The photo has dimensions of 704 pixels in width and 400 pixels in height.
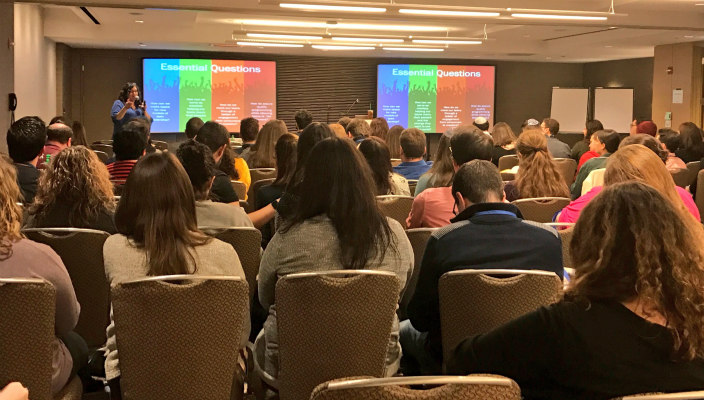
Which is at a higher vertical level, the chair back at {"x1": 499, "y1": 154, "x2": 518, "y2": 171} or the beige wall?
the beige wall

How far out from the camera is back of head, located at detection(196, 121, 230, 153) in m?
5.62

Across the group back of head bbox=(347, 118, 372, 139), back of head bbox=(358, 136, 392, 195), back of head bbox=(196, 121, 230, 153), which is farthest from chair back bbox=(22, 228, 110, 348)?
back of head bbox=(347, 118, 372, 139)

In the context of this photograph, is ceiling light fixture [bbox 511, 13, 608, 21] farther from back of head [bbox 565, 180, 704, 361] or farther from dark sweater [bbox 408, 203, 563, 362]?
back of head [bbox 565, 180, 704, 361]

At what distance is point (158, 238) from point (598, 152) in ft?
21.5

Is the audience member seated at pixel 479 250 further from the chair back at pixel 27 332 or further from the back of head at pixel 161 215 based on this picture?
the chair back at pixel 27 332

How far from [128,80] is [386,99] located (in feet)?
17.5

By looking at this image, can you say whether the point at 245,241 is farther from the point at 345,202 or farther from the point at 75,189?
the point at 75,189

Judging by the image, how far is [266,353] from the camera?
2943 millimetres

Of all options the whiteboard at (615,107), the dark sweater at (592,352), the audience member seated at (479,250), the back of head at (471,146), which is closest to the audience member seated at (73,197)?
the audience member seated at (479,250)

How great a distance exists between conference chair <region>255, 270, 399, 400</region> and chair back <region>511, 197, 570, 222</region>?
2.38 meters

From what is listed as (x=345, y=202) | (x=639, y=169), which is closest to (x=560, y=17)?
(x=639, y=169)

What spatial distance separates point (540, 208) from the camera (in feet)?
16.1

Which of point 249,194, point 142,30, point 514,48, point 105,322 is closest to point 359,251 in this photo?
point 105,322

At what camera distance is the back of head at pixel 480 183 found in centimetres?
314
